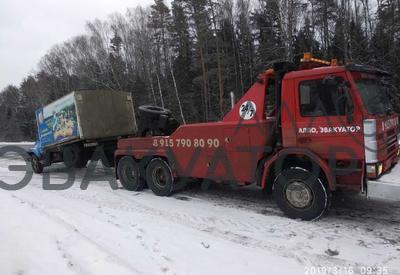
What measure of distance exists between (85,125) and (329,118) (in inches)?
307

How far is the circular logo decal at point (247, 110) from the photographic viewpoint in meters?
6.38

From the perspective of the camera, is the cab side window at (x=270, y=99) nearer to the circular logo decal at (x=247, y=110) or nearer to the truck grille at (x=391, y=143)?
the circular logo decal at (x=247, y=110)

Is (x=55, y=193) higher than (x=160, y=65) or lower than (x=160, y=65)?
lower

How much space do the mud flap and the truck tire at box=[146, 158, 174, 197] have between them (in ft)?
13.3

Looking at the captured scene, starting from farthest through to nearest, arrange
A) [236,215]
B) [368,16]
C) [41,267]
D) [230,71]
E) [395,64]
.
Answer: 1. [230,71]
2. [368,16]
3. [395,64]
4. [236,215]
5. [41,267]

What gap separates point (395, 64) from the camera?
22.7m

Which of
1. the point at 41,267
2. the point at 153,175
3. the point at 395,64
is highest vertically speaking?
the point at 395,64

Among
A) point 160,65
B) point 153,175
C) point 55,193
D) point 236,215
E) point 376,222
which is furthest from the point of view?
point 160,65

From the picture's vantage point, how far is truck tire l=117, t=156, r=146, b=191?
28.6ft

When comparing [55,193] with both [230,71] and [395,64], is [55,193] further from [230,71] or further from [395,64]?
[230,71]

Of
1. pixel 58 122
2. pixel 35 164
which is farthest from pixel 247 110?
pixel 35 164

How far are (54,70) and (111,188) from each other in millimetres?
52023

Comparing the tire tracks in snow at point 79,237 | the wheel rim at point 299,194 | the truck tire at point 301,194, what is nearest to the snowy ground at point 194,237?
the tire tracks in snow at point 79,237

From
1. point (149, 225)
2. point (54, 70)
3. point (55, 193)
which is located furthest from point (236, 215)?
point (54, 70)
